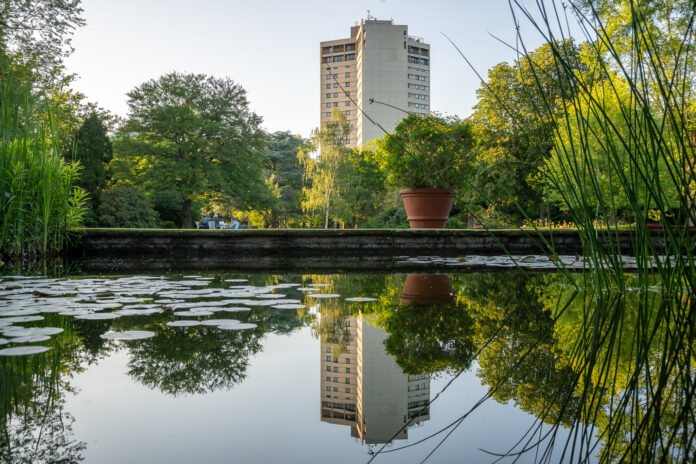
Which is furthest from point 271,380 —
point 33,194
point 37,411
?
point 33,194

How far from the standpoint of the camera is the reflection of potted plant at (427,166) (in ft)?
28.3

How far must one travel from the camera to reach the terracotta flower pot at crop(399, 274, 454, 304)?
7.89ft

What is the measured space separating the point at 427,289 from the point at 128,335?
5.97 feet

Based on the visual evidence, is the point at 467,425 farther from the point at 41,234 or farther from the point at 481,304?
the point at 41,234

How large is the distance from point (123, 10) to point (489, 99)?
14.9 meters

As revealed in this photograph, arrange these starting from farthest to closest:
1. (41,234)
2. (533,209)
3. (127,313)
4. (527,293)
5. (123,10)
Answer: (533,209), (123,10), (41,234), (527,293), (127,313)

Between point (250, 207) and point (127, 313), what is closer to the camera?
point (127, 313)

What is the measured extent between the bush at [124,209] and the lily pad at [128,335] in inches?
504

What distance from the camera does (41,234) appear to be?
519 centimetres

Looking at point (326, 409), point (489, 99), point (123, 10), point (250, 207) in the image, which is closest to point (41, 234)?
point (326, 409)

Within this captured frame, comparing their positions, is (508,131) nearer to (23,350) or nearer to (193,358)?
(193,358)

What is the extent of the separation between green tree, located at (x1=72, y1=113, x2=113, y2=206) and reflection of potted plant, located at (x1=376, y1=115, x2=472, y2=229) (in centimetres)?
983

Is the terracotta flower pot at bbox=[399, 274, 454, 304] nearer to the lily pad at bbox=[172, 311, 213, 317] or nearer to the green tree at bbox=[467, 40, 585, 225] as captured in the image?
the lily pad at bbox=[172, 311, 213, 317]

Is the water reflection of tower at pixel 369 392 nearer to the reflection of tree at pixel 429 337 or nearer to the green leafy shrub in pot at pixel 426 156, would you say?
the reflection of tree at pixel 429 337
